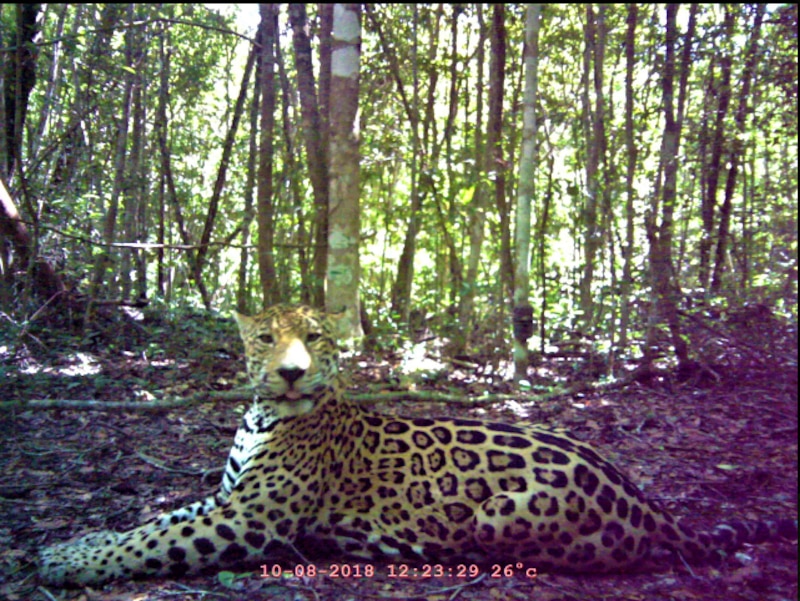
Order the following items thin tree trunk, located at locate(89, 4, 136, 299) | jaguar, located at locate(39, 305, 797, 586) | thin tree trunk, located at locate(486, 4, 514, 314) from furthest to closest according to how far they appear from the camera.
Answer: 1. thin tree trunk, located at locate(486, 4, 514, 314)
2. thin tree trunk, located at locate(89, 4, 136, 299)
3. jaguar, located at locate(39, 305, 797, 586)

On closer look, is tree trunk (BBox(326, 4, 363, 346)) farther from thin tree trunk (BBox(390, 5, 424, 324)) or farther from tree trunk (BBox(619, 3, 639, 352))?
tree trunk (BBox(619, 3, 639, 352))

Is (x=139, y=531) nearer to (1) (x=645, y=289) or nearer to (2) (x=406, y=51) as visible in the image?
(1) (x=645, y=289)

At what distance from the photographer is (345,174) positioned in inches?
320

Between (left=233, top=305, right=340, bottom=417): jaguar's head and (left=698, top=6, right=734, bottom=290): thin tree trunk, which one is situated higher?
(left=698, top=6, right=734, bottom=290): thin tree trunk

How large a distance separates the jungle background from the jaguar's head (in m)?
0.89

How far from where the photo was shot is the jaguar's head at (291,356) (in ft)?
11.3

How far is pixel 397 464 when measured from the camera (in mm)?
3744

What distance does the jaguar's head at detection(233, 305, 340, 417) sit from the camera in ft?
11.3

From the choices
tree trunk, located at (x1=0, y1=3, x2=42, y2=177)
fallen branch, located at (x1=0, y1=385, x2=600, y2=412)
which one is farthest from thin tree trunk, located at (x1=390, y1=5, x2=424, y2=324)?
tree trunk, located at (x1=0, y1=3, x2=42, y2=177)

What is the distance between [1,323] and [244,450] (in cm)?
306

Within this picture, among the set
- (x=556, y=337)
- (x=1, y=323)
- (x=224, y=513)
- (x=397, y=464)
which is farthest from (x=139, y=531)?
(x=556, y=337)

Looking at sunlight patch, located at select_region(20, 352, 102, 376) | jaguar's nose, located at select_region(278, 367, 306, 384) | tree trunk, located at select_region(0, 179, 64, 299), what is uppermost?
tree trunk, located at select_region(0, 179, 64, 299)

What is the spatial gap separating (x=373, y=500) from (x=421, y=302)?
8.13 meters

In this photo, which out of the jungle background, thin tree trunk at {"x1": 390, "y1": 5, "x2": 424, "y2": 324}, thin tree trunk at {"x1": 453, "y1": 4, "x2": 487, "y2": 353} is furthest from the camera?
thin tree trunk at {"x1": 390, "y1": 5, "x2": 424, "y2": 324}
